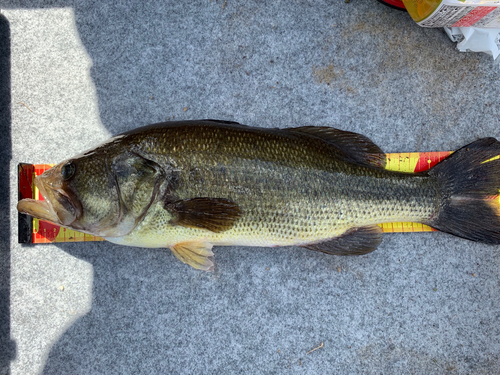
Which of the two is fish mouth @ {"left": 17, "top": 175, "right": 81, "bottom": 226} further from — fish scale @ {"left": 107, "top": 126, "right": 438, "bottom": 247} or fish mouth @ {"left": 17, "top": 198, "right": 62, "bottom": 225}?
fish scale @ {"left": 107, "top": 126, "right": 438, "bottom": 247}

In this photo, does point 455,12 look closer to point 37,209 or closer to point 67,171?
point 67,171

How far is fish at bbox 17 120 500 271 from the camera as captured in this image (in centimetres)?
145

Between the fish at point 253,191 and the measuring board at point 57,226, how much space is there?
18 centimetres

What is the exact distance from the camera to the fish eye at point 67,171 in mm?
1445

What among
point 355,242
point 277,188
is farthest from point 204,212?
point 355,242

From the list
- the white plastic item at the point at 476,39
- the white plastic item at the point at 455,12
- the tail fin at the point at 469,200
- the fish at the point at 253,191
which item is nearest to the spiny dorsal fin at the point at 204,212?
the fish at the point at 253,191

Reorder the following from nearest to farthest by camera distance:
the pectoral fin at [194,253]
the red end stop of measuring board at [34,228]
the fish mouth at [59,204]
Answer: the fish mouth at [59,204]
the pectoral fin at [194,253]
the red end stop of measuring board at [34,228]

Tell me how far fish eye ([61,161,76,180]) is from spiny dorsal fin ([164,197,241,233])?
17.3 inches

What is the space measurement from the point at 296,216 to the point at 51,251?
143 centimetres

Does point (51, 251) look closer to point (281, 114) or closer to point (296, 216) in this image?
point (296, 216)

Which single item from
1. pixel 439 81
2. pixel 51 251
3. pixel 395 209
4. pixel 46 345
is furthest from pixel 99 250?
pixel 439 81

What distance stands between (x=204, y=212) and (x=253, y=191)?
24 centimetres

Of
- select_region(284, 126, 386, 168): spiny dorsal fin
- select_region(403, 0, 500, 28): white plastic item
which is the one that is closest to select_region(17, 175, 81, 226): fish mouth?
select_region(284, 126, 386, 168): spiny dorsal fin

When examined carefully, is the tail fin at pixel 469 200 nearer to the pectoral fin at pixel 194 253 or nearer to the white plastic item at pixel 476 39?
the white plastic item at pixel 476 39
